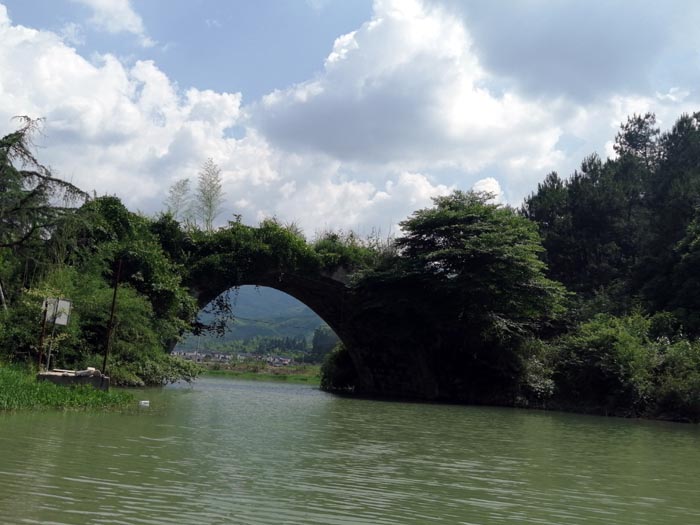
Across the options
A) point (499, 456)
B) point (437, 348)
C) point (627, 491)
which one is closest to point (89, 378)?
point (499, 456)

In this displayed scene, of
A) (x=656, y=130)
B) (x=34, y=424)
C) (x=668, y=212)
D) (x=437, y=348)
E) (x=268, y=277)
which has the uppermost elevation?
(x=656, y=130)

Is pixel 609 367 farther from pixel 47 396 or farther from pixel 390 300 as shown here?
pixel 47 396

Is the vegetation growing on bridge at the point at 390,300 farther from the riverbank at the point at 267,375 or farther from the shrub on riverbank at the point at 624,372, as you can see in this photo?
the riverbank at the point at 267,375

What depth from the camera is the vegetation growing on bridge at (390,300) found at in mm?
17062

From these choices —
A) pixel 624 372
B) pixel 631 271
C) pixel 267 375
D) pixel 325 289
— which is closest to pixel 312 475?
pixel 624 372

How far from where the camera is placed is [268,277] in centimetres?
2538

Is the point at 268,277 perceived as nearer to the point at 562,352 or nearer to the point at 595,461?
the point at 562,352

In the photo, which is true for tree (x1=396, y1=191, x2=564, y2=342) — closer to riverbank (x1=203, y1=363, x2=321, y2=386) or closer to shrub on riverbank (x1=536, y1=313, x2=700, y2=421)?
shrub on riverbank (x1=536, y1=313, x2=700, y2=421)

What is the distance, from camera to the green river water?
4781mm

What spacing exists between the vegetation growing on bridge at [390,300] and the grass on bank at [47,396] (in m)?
3.48

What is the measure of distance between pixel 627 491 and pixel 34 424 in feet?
21.8

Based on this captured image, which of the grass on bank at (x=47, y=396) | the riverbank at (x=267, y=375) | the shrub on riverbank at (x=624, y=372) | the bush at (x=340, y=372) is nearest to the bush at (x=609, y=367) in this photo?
the shrub on riverbank at (x=624, y=372)

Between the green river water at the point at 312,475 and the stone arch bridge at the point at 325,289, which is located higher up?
the stone arch bridge at the point at 325,289

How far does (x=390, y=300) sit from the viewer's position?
76.4 feet
